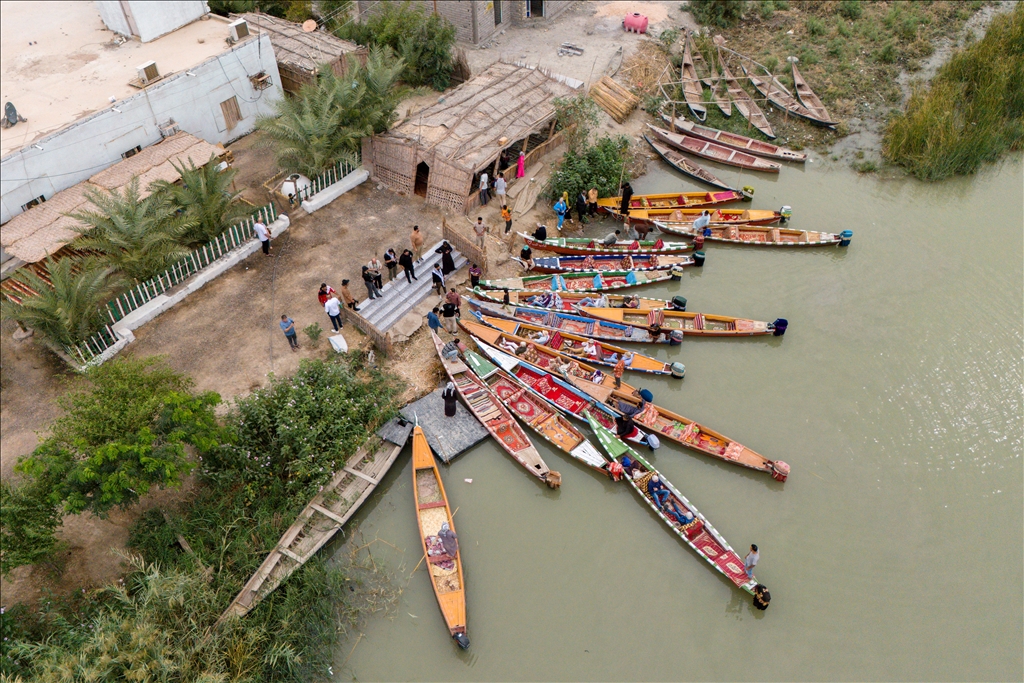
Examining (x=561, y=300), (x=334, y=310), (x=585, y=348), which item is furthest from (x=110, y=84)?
(x=585, y=348)

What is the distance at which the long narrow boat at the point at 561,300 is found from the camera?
2078 cm

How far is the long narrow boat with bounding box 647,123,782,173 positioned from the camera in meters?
27.1

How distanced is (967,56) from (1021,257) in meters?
11.1

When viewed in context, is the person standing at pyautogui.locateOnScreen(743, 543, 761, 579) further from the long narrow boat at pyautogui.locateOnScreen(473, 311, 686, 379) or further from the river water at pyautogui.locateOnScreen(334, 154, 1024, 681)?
the long narrow boat at pyautogui.locateOnScreen(473, 311, 686, 379)

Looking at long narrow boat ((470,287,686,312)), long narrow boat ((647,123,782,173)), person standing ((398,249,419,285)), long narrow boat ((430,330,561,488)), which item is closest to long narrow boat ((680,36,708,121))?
long narrow boat ((647,123,782,173))

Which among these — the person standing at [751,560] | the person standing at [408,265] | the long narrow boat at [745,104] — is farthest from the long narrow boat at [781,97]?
the person standing at [751,560]

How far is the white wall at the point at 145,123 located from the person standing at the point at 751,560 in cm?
2215

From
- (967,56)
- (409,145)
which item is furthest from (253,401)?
(967,56)

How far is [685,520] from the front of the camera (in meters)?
16.1

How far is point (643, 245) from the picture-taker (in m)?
23.2

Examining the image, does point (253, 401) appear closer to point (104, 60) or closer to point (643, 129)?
point (104, 60)

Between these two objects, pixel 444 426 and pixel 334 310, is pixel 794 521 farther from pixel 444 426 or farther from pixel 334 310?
pixel 334 310

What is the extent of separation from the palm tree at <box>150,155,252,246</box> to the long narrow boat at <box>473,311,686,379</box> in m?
8.73

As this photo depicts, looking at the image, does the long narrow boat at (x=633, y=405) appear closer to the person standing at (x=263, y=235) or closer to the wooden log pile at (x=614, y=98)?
the person standing at (x=263, y=235)
